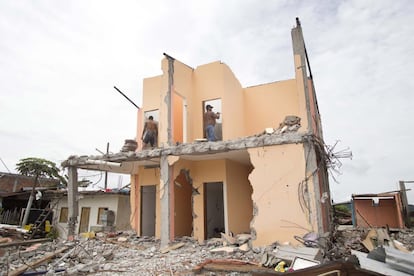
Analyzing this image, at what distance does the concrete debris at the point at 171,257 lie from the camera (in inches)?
283

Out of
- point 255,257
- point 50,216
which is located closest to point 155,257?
point 255,257

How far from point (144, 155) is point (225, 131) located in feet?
11.5

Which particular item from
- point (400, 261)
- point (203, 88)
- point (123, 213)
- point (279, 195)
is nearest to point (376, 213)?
point (279, 195)

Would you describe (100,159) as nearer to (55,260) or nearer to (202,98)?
(55,260)

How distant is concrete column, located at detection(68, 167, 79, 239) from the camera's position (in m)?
12.1

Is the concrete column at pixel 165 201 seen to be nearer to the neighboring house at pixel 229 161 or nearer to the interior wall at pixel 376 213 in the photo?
the neighboring house at pixel 229 161

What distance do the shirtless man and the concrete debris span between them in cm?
433

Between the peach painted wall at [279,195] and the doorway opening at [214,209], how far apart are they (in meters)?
4.88

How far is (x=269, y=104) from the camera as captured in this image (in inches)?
532

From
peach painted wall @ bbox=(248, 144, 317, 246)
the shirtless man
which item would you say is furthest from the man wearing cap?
peach painted wall @ bbox=(248, 144, 317, 246)

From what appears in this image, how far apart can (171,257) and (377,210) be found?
11.9 meters

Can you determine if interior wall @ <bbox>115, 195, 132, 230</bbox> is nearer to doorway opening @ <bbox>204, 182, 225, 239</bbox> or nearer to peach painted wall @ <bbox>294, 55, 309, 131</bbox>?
doorway opening @ <bbox>204, 182, 225, 239</bbox>

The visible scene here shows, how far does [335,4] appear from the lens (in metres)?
7.68

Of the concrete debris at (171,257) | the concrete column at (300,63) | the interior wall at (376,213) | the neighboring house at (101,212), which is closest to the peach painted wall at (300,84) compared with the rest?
the concrete column at (300,63)
